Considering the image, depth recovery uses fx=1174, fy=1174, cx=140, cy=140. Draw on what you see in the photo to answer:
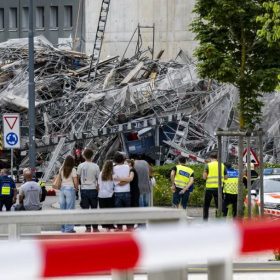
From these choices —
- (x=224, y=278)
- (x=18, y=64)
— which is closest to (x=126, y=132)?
(x=18, y=64)

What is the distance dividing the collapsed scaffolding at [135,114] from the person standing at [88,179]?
2595 cm

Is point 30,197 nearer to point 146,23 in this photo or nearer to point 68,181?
point 68,181

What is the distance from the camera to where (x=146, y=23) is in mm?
75938

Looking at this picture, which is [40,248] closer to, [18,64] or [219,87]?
[219,87]

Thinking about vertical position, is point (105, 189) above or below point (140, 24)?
below

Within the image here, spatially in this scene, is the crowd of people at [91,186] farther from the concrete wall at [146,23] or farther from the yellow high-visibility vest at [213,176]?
the concrete wall at [146,23]

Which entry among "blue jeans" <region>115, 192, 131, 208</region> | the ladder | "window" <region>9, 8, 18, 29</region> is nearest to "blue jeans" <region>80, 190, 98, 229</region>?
"blue jeans" <region>115, 192, 131, 208</region>

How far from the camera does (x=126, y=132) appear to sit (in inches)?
1885

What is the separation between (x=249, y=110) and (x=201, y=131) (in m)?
20.4

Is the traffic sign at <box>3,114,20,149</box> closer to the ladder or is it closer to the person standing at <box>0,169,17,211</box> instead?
the person standing at <box>0,169,17,211</box>

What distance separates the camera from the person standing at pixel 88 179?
64.3 ft

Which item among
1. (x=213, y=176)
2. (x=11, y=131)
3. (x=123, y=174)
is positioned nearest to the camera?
(x=123, y=174)

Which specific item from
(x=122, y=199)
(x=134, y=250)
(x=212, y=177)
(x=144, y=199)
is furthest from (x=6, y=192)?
(x=134, y=250)

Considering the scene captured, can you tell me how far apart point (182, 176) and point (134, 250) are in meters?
20.3
